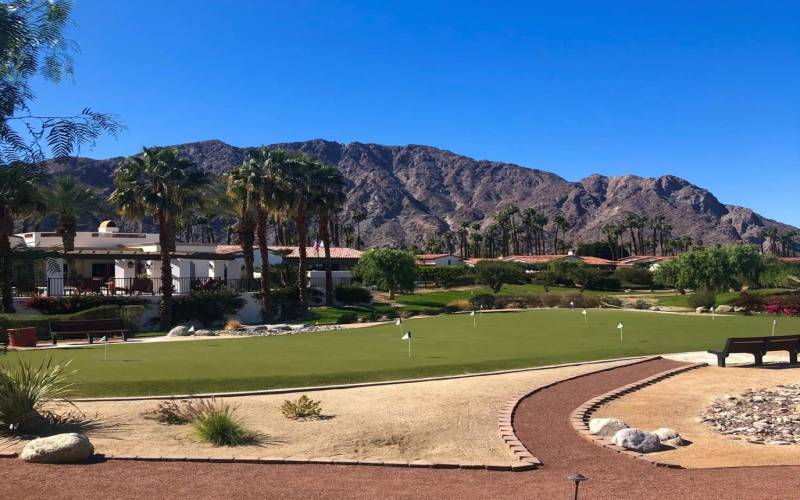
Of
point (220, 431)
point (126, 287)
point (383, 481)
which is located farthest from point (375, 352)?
point (126, 287)

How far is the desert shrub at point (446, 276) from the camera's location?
3581 inches

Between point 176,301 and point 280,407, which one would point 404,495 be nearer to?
point 280,407

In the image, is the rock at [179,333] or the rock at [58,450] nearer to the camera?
the rock at [58,450]

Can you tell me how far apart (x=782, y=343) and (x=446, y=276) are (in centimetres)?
7178

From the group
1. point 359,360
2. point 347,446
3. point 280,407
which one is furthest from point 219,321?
point 347,446

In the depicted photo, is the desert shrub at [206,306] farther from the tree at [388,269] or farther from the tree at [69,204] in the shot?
the tree at [388,269]

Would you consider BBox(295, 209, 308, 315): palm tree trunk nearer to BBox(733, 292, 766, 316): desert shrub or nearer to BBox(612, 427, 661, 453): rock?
BBox(733, 292, 766, 316): desert shrub

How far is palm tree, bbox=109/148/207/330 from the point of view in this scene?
40.9 meters

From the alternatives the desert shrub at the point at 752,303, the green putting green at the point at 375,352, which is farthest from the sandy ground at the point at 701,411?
the desert shrub at the point at 752,303

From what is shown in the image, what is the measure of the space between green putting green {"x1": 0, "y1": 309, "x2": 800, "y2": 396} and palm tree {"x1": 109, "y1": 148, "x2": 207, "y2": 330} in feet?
41.8

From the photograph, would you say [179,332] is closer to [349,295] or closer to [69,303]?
[69,303]

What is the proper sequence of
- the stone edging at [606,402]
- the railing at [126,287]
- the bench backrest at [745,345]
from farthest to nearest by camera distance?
the railing at [126,287]
the bench backrest at [745,345]
the stone edging at [606,402]

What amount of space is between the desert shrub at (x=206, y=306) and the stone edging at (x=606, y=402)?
31.9 metres

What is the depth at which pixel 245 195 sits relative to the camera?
50.4 m
